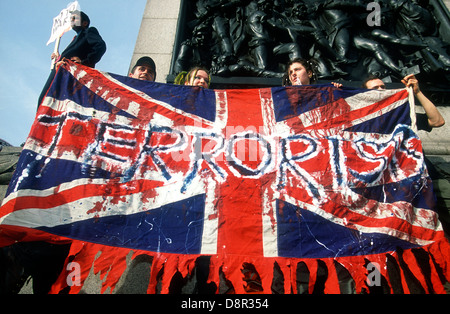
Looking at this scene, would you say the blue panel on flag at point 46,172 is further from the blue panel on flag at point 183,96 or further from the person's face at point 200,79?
the person's face at point 200,79

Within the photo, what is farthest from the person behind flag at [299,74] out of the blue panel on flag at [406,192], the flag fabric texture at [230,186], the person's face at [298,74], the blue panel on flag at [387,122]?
the blue panel on flag at [406,192]

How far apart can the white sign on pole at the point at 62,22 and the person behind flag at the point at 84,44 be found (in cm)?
7

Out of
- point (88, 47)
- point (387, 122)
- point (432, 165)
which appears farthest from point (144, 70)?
point (432, 165)

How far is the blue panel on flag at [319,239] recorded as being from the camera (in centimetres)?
151

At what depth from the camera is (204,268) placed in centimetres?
159

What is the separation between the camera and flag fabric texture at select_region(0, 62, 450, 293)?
1.46 metres

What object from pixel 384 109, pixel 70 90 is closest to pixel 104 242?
pixel 70 90

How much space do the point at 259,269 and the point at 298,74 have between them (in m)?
1.98

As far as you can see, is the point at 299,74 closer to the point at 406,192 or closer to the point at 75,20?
the point at 406,192

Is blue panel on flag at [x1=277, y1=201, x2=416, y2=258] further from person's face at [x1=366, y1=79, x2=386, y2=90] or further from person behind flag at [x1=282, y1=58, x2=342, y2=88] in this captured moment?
person's face at [x1=366, y1=79, x2=386, y2=90]

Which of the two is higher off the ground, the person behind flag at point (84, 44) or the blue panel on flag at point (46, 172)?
the person behind flag at point (84, 44)

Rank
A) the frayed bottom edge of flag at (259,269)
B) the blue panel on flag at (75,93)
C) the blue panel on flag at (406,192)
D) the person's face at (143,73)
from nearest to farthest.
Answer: the frayed bottom edge of flag at (259,269) → the blue panel on flag at (406,192) → the blue panel on flag at (75,93) → the person's face at (143,73)
